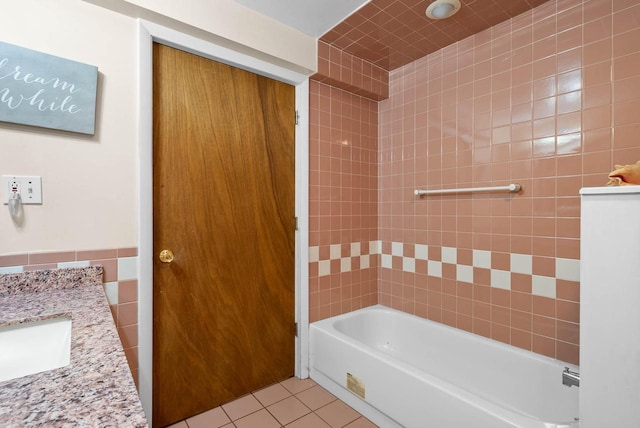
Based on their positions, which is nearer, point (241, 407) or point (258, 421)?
point (258, 421)

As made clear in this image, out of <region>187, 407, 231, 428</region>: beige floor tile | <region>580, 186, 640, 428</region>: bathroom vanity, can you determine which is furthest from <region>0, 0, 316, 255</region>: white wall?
<region>580, 186, 640, 428</region>: bathroom vanity

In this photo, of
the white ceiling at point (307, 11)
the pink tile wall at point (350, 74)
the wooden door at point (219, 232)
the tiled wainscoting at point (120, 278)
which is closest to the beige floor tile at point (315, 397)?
the wooden door at point (219, 232)

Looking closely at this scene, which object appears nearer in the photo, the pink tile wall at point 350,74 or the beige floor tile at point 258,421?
the beige floor tile at point 258,421

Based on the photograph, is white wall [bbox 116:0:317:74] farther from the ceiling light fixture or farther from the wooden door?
the ceiling light fixture

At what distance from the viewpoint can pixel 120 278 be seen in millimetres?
1408

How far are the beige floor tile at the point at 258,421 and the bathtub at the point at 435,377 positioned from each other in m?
0.42

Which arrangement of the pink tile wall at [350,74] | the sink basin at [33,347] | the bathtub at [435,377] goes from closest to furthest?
the sink basin at [33,347] < the bathtub at [435,377] < the pink tile wall at [350,74]

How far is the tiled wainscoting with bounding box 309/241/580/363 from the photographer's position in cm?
153

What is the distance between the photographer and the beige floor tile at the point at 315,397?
1.75 m

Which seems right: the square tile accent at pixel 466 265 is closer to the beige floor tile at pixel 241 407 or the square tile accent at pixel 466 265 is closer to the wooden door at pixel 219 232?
the wooden door at pixel 219 232

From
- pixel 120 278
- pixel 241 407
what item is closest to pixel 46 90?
pixel 120 278

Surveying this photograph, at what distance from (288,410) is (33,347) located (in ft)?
4.09

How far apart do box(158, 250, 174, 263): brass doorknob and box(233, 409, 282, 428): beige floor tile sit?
35.8 inches

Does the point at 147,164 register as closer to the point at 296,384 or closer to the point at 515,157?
the point at 296,384
